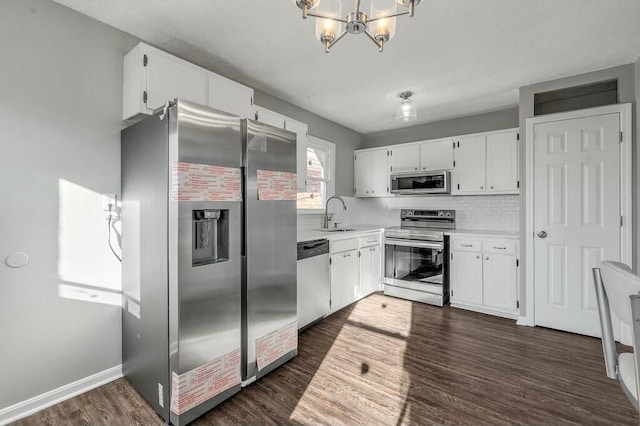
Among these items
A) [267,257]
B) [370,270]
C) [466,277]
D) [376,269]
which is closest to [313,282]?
[267,257]

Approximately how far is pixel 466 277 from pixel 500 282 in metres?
0.37

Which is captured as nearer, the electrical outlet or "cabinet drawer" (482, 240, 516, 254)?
the electrical outlet

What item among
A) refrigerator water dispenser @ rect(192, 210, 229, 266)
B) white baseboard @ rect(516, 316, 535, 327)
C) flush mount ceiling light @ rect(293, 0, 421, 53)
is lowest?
white baseboard @ rect(516, 316, 535, 327)

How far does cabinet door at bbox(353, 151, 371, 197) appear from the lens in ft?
16.1

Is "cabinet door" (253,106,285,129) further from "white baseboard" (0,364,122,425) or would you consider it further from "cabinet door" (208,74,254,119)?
"white baseboard" (0,364,122,425)

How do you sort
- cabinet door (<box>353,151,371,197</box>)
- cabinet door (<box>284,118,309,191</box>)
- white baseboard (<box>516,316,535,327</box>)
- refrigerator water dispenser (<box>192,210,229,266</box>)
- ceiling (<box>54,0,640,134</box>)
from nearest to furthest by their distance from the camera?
1. refrigerator water dispenser (<box>192,210,229,266</box>)
2. ceiling (<box>54,0,640,134</box>)
3. white baseboard (<box>516,316,535,327</box>)
4. cabinet door (<box>284,118,309,191</box>)
5. cabinet door (<box>353,151,371,197</box>)

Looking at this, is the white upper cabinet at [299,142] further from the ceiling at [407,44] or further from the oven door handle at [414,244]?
the oven door handle at [414,244]

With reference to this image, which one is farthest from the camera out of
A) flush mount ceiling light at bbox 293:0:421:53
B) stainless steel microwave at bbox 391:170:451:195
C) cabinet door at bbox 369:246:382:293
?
cabinet door at bbox 369:246:382:293

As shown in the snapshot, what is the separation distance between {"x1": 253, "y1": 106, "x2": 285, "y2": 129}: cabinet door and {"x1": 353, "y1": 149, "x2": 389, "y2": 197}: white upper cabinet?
6.65 ft

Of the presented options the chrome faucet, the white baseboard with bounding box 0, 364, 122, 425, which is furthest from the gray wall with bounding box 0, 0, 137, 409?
the chrome faucet

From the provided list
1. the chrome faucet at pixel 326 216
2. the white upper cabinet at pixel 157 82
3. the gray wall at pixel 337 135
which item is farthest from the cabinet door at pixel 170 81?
the chrome faucet at pixel 326 216

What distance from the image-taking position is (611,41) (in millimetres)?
2420

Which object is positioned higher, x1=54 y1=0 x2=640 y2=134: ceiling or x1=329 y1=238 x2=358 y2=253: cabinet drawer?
x1=54 y1=0 x2=640 y2=134: ceiling

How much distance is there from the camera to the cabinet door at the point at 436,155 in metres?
4.11
